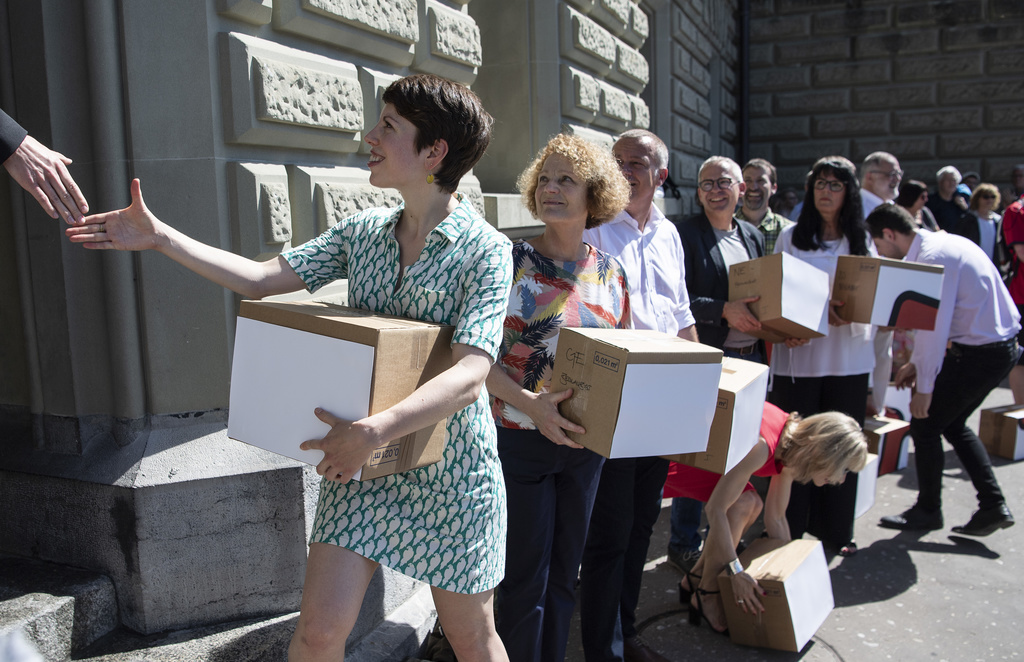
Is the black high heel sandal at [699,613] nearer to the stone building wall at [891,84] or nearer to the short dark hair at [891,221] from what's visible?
the short dark hair at [891,221]

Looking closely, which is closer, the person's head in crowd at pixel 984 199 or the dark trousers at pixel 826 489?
the dark trousers at pixel 826 489

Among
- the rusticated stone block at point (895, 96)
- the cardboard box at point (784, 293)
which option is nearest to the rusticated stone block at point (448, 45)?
the cardboard box at point (784, 293)

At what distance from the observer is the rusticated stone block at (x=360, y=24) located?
2.94m

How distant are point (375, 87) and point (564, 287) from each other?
1.38 meters

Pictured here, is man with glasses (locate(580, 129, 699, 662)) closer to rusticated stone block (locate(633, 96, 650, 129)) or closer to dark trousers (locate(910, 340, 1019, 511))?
dark trousers (locate(910, 340, 1019, 511))

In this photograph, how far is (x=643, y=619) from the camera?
11.3ft

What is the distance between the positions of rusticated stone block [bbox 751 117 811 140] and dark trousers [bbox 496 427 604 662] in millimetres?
11729

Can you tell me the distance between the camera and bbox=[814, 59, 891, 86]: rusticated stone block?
12648mm

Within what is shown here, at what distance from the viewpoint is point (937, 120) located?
12492 millimetres

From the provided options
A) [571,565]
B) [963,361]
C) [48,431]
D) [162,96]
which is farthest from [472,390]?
[963,361]

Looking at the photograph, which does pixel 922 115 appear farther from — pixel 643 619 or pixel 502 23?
pixel 643 619

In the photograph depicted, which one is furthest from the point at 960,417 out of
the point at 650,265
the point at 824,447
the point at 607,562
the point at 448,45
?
the point at 448,45

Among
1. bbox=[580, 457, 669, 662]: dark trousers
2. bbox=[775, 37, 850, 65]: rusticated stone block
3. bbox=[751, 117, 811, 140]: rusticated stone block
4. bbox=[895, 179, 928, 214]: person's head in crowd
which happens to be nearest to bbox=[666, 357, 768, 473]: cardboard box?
bbox=[580, 457, 669, 662]: dark trousers

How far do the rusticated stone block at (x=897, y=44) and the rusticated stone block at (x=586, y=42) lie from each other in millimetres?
8137
